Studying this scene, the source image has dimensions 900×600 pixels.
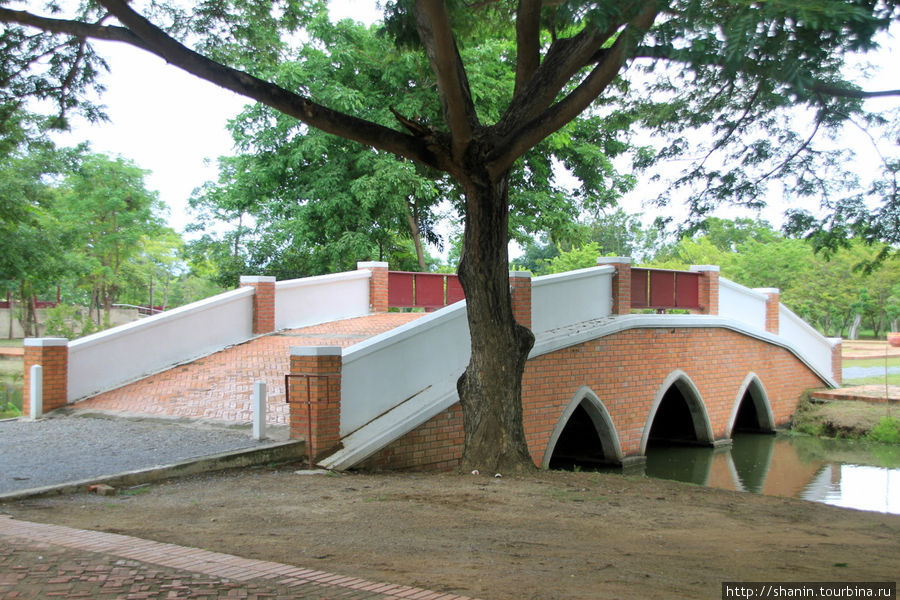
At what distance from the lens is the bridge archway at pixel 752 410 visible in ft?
59.0

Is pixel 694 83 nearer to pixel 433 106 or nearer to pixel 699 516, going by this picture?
pixel 699 516

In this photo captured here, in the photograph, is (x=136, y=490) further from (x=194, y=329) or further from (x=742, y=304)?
(x=742, y=304)

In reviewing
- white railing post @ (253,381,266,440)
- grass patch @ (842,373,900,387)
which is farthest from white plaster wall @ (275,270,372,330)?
grass patch @ (842,373,900,387)

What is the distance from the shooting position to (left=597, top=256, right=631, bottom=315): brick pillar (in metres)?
14.9

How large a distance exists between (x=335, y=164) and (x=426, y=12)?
1475 cm

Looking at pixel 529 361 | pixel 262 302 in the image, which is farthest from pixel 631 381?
pixel 262 302

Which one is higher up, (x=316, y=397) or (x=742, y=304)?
(x=742, y=304)

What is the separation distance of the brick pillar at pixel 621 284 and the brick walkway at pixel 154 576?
37.8 feet

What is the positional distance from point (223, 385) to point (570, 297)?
20.1 ft

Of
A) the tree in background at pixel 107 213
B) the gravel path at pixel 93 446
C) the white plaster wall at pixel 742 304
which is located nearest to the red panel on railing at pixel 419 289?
the white plaster wall at pixel 742 304

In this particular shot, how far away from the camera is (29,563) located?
4203 millimetres

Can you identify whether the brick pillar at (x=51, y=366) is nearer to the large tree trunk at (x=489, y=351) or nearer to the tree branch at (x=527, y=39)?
the large tree trunk at (x=489, y=351)

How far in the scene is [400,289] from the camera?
1861cm

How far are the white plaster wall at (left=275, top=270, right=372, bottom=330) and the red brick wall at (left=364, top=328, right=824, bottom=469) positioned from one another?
19.5 feet
